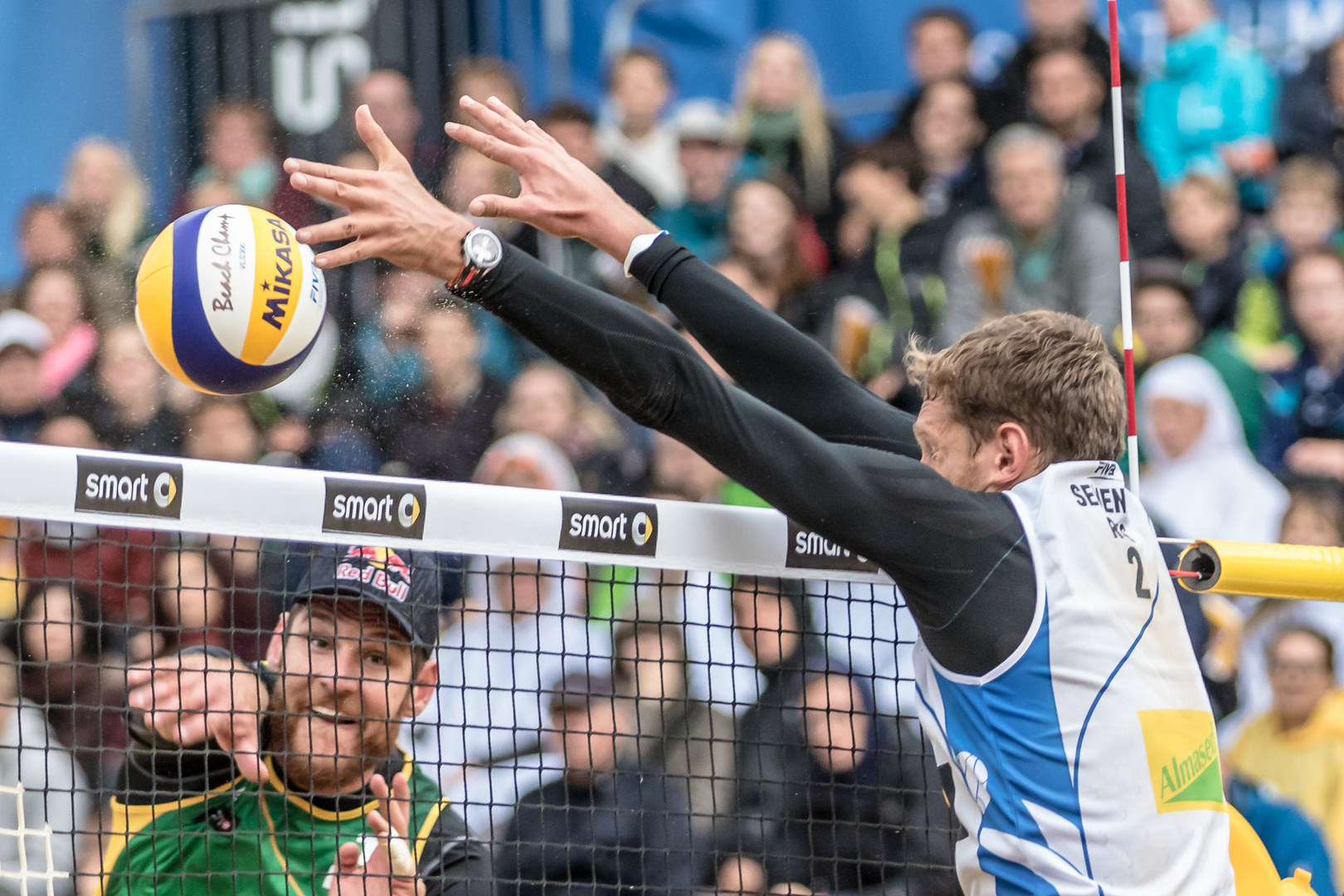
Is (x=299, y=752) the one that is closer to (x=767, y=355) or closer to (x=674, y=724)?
(x=767, y=355)

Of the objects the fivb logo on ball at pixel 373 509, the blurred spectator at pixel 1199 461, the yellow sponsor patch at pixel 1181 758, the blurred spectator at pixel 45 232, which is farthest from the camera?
the blurred spectator at pixel 1199 461

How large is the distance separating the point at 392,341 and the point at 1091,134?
3672 mm

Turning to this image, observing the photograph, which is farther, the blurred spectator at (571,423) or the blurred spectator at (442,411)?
the blurred spectator at (571,423)

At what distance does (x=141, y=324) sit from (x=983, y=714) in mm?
2118

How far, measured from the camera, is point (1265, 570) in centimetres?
345

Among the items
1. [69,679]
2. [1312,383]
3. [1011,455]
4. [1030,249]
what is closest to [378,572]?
[1011,455]

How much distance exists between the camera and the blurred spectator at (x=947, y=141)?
279 inches

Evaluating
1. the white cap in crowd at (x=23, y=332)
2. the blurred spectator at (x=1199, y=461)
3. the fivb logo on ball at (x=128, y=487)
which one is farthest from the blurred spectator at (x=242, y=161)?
the blurred spectator at (x=1199, y=461)

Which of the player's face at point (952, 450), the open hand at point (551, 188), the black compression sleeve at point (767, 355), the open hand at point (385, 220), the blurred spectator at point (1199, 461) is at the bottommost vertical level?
the player's face at point (952, 450)

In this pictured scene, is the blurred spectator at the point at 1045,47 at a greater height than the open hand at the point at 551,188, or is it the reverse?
the blurred spectator at the point at 1045,47

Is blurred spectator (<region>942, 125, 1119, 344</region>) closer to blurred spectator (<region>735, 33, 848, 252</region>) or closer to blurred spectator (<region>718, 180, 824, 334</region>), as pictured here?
blurred spectator (<region>718, 180, 824, 334</region>)

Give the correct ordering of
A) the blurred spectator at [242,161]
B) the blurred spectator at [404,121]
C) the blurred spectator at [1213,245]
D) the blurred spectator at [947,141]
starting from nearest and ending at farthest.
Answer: the blurred spectator at [404,121] < the blurred spectator at [242,161] < the blurred spectator at [1213,245] < the blurred spectator at [947,141]

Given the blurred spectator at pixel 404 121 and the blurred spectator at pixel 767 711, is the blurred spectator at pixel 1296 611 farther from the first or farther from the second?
the blurred spectator at pixel 404 121

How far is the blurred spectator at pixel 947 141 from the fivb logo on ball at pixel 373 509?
4.24 meters
